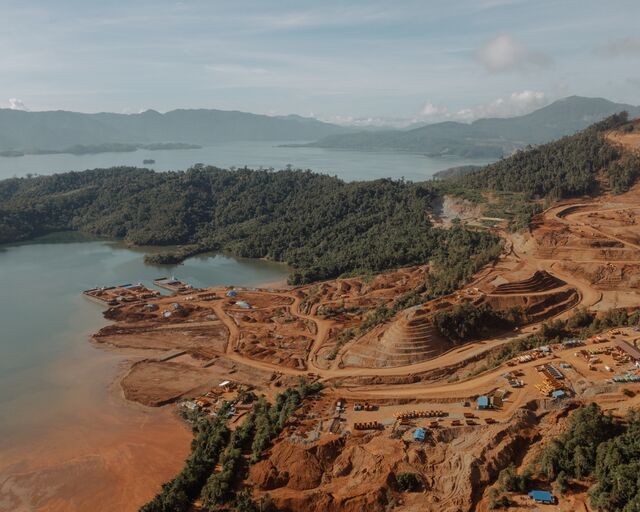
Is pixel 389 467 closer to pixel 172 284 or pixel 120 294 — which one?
pixel 120 294

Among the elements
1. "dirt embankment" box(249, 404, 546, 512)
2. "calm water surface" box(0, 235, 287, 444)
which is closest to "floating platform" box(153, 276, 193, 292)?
"calm water surface" box(0, 235, 287, 444)

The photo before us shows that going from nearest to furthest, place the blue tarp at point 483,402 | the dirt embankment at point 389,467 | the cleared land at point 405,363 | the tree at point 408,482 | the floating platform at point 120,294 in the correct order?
the dirt embankment at point 389,467
the tree at point 408,482
the cleared land at point 405,363
the blue tarp at point 483,402
the floating platform at point 120,294

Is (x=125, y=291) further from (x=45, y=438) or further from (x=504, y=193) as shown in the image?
(x=504, y=193)

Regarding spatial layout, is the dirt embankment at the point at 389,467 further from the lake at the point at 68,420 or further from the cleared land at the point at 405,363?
the lake at the point at 68,420

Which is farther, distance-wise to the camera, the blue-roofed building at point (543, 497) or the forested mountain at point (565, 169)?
the forested mountain at point (565, 169)

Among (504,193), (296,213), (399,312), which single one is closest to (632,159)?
(504,193)

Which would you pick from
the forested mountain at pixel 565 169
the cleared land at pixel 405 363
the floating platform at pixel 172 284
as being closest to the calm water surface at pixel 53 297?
the floating platform at pixel 172 284

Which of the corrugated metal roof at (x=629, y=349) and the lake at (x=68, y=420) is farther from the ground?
the corrugated metal roof at (x=629, y=349)

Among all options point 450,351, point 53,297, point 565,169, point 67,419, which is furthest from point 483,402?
point 565,169
